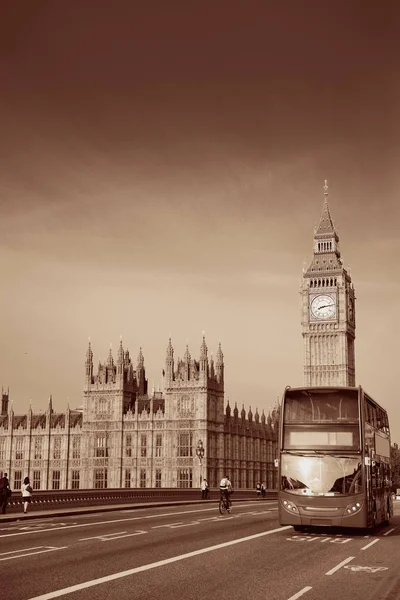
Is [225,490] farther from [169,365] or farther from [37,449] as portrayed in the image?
[37,449]

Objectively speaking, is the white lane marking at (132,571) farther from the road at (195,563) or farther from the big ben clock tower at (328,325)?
the big ben clock tower at (328,325)

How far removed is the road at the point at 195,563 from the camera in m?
14.1

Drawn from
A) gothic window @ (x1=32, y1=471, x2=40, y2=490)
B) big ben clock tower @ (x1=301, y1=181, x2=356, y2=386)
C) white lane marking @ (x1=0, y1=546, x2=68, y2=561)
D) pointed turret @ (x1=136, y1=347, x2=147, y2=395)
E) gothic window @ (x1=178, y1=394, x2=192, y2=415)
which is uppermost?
big ben clock tower @ (x1=301, y1=181, x2=356, y2=386)

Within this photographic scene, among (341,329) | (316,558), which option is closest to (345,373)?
(341,329)

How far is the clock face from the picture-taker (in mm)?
138500

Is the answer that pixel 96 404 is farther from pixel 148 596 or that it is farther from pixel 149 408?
pixel 148 596

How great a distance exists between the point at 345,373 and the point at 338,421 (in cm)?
11234

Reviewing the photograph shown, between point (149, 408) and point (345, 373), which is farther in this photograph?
point (345, 373)

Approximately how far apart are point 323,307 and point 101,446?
181 feet

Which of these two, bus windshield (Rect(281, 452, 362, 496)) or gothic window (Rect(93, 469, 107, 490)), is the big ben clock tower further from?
bus windshield (Rect(281, 452, 362, 496))

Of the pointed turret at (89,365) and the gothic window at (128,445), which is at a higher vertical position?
the pointed turret at (89,365)

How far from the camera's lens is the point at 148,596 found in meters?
13.5

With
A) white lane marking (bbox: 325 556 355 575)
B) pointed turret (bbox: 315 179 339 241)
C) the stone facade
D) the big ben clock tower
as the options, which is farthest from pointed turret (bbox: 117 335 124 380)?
white lane marking (bbox: 325 556 355 575)

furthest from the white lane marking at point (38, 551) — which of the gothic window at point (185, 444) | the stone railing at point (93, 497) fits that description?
the gothic window at point (185, 444)
